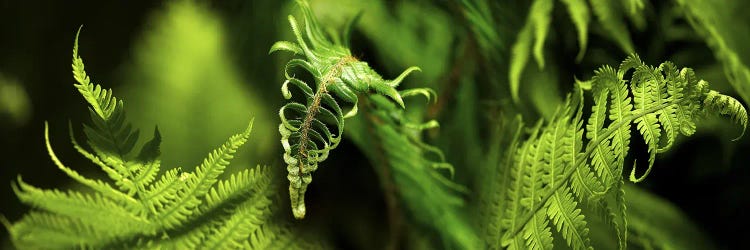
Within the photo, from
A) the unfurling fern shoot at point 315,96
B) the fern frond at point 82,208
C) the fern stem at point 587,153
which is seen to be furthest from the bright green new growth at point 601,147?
the fern frond at point 82,208

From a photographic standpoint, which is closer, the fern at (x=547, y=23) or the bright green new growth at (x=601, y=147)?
the bright green new growth at (x=601, y=147)

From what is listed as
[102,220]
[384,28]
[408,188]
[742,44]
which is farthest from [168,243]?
[742,44]

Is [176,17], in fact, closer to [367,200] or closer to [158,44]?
[158,44]

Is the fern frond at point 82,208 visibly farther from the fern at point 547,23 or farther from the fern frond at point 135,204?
the fern at point 547,23

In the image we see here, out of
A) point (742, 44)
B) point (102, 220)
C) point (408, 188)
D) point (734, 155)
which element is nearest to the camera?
point (102, 220)

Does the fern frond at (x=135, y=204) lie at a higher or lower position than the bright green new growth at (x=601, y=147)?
lower

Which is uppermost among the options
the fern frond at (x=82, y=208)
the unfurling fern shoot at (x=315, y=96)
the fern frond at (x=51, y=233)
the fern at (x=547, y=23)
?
the fern at (x=547, y=23)

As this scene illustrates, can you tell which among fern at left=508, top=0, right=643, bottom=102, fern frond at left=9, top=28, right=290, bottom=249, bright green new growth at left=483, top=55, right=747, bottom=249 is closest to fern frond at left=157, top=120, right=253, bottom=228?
fern frond at left=9, top=28, right=290, bottom=249
